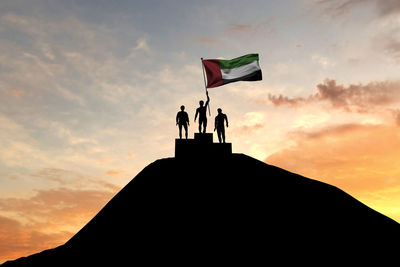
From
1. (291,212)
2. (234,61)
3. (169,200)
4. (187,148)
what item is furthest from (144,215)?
(234,61)

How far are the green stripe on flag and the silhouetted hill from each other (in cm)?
468

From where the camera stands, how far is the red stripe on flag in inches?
795

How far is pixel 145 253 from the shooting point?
15.0 meters

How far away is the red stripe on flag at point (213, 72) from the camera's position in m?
20.2

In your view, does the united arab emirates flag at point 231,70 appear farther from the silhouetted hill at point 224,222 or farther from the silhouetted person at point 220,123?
the silhouetted hill at point 224,222

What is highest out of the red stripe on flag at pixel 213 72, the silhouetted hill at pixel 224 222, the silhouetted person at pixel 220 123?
the red stripe on flag at pixel 213 72

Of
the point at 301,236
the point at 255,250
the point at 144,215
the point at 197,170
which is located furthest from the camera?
the point at 197,170

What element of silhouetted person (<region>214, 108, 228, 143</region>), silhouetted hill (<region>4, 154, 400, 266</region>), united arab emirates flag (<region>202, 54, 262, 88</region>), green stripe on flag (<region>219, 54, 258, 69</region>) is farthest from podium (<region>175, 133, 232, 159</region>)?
green stripe on flag (<region>219, 54, 258, 69</region>)

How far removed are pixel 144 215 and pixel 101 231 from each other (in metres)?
2.13

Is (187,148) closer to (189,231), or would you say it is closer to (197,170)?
(197,170)

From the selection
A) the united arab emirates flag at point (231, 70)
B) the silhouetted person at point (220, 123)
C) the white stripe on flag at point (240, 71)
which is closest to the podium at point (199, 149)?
the silhouetted person at point (220, 123)

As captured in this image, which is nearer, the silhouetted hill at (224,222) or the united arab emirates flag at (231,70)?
the silhouetted hill at (224,222)

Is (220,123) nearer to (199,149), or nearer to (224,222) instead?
(199,149)

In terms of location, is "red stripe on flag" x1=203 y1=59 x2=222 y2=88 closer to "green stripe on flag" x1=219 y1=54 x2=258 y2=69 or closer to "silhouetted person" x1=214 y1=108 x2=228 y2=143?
"green stripe on flag" x1=219 y1=54 x2=258 y2=69
